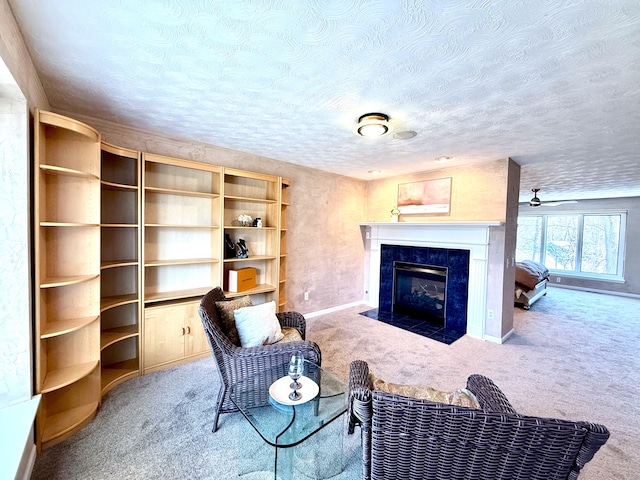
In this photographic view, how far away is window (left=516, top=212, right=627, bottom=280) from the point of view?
6805 millimetres

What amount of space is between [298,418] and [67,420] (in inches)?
69.9

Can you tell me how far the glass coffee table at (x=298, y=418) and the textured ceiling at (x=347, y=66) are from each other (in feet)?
6.44

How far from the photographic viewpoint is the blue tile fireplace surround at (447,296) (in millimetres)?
3965

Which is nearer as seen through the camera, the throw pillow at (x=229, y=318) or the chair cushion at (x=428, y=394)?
the chair cushion at (x=428, y=394)

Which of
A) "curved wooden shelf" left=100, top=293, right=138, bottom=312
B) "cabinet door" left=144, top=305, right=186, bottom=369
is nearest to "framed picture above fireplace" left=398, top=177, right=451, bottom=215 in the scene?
"cabinet door" left=144, top=305, right=186, bottom=369

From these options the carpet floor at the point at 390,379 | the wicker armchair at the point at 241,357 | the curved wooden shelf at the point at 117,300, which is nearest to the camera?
the carpet floor at the point at 390,379

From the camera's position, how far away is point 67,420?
1.94 meters

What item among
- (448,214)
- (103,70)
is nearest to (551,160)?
(448,214)

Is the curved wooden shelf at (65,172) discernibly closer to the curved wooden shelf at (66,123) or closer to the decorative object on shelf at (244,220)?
the curved wooden shelf at (66,123)

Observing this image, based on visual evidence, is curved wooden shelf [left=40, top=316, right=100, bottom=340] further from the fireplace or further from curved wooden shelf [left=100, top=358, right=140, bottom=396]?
the fireplace

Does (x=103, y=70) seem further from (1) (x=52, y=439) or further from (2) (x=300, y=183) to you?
(2) (x=300, y=183)

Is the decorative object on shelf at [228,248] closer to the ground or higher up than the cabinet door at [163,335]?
higher up

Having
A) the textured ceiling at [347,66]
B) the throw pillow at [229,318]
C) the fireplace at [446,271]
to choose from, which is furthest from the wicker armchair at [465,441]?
the fireplace at [446,271]

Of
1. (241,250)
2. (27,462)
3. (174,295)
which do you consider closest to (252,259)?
(241,250)
